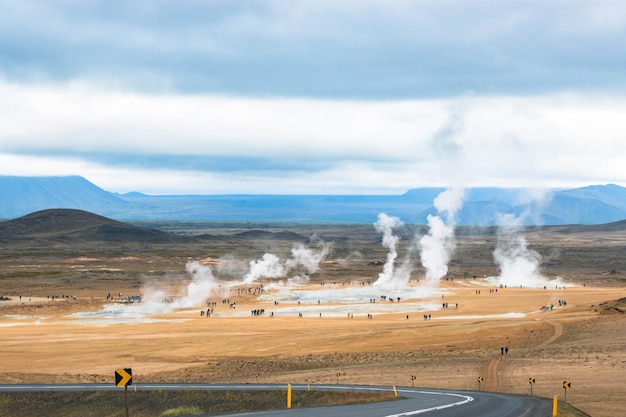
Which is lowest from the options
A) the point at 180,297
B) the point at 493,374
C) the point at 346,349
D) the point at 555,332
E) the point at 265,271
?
the point at 346,349

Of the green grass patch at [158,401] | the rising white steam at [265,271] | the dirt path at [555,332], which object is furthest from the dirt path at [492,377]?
the rising white steam at [265,271]

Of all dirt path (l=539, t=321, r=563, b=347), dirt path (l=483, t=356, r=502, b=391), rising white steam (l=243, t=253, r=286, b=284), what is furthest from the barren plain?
rising white steam (l=243, t=253, r=286, b=284)

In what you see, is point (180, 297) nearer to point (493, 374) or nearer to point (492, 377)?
point (493, 374)

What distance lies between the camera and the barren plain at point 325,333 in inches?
2109

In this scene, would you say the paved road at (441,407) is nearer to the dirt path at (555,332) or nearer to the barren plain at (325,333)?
the barren plain at (325,333)

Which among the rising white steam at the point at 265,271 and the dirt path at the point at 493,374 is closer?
the dirt path at the point at 493,374

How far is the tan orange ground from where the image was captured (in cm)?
5112

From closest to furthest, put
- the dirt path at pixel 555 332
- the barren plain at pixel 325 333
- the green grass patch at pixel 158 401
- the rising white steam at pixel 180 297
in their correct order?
the green grass patch at pixel 158 401 < the barren plain at pixel 325 333 < the dirt path at pixel 555 332 < the rising white steam at pixel 180 297

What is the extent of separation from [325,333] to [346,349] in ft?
38.6

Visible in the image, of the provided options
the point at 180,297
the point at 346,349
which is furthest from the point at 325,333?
the point at 180,297

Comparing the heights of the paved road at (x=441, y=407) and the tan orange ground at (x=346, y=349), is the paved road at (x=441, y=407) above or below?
above

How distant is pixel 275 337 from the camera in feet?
271

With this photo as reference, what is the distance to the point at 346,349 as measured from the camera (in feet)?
239

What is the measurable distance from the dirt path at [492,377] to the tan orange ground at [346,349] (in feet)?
0.22
